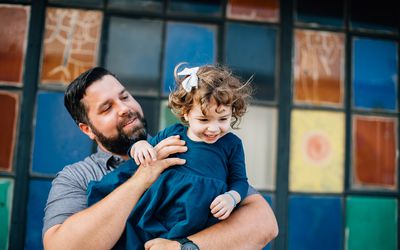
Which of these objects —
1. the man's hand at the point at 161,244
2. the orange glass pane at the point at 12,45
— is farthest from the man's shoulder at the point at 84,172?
the orange glass pane at the point at 12,45

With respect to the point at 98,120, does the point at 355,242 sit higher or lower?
lower

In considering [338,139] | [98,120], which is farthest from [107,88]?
[338,139]

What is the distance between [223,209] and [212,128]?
0.31 metres

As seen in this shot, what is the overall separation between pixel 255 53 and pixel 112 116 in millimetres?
1797

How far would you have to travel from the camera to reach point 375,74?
3740 millimetres

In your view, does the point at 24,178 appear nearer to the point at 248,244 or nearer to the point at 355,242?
the point at 248,244

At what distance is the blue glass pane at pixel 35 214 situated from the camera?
3.29 meters

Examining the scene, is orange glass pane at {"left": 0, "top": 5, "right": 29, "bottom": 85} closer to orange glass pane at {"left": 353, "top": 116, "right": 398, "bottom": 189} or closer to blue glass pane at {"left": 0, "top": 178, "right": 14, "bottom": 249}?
blue glass pane at {"left": 0, "top": 178, "right": 14, "bottom": 249}

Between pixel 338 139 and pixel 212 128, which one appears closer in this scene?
pixel 212 128

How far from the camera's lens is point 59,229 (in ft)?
5.85

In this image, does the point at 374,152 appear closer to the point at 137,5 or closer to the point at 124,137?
the point at 137,5

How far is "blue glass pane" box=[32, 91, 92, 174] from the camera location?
10.9ft

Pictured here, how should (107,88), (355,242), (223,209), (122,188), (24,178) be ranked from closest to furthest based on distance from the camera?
1. (223,209)
2. (122,188)
3. (107,88)
4. (24,178)
5. (355,242)

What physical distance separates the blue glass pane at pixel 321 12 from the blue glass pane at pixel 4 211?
2.69m
